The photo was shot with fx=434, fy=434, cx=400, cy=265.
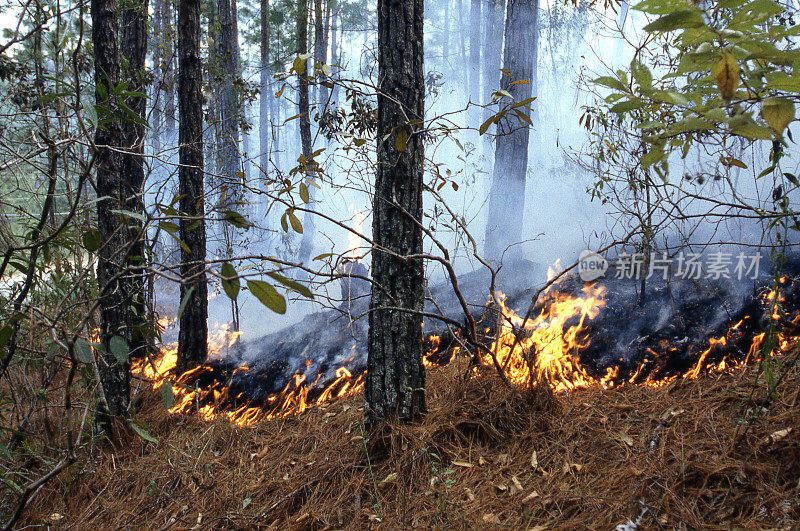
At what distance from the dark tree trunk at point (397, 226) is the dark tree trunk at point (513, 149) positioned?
3.53 metres

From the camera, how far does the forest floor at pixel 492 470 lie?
1.49m

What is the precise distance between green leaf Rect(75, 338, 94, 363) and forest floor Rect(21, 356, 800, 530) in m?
1.15

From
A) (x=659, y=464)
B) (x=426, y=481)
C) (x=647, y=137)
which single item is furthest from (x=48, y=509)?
(x=647, y=137)

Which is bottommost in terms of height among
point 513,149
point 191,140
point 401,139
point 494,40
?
point 401,139

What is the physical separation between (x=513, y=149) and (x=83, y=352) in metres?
5.82

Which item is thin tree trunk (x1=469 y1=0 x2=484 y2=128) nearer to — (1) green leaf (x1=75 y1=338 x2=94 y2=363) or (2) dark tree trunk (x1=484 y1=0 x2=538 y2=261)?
(2) dark tree trunk (x1=484 y1=0 x2=538 y2=261)

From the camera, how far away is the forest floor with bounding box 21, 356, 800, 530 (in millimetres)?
1486

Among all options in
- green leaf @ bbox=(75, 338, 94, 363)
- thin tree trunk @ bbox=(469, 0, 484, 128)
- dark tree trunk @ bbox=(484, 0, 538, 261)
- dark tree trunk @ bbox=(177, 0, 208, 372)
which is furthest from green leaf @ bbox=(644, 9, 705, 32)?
thin tree trunk @ bbox=(469, 0, 484, 128)

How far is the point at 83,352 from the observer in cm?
96

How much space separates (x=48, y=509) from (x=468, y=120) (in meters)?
13.5

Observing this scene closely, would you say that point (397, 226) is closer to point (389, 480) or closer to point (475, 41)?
point (389, 480)

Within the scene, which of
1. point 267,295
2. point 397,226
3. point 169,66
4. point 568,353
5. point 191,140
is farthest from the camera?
point 169,66

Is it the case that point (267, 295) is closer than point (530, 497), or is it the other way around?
point (267, 295)

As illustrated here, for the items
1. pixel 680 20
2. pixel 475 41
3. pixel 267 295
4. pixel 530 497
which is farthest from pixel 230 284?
pixel 475 41
